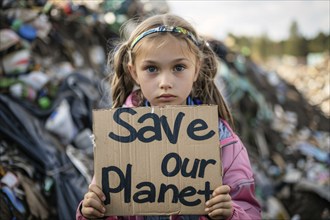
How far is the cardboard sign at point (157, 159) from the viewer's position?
1.46 meters

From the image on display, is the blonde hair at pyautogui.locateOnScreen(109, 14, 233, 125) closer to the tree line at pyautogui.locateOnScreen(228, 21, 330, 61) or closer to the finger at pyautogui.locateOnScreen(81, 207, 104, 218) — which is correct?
the finger at pyautogui.locateOnScreen(81, 207, 104, 218)

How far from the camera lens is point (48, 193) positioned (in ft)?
9.09

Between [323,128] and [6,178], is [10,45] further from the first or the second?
[323,128]

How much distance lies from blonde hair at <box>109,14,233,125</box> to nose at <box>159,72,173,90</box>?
0.78ft

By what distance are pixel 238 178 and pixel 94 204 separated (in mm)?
528

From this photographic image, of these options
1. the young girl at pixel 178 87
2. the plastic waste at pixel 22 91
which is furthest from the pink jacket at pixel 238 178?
the plastic waste at pixel 22 91

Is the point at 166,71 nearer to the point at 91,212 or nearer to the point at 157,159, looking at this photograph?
the point at 157,159

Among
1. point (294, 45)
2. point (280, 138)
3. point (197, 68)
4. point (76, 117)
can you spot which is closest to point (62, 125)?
point (76, 117)

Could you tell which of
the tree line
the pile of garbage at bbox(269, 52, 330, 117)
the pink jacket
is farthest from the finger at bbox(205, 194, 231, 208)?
the tree line

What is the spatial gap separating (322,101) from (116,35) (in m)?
6.11

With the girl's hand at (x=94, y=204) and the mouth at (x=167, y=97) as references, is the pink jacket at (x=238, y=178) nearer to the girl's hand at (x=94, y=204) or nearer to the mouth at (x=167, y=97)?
the girl's hand at (x=94, y=204)

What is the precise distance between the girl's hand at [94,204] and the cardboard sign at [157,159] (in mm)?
21

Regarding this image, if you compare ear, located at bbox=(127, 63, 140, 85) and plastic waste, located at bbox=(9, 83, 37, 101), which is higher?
ear, located at bbox=(127, 63, 140, 85)

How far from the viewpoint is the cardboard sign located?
1.46 m
